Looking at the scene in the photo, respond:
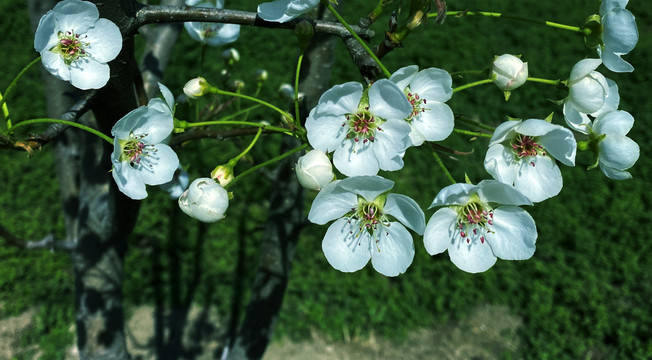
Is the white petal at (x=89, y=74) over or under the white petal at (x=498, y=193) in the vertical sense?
over

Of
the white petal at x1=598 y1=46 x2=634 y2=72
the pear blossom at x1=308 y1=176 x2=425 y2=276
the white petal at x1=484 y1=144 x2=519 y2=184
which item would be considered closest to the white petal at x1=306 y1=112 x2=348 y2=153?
the pear blossom at x1=308 y1=176 x2=425 y2=276

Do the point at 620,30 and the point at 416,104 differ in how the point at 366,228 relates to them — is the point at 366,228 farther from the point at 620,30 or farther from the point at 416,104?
the point at 620,30

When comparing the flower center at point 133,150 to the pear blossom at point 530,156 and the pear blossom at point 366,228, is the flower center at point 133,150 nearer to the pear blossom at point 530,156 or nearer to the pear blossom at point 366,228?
the pear blossom at point 366,228

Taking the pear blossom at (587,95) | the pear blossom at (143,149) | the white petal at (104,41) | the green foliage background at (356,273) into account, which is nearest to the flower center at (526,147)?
the pear blossom at (587,95)

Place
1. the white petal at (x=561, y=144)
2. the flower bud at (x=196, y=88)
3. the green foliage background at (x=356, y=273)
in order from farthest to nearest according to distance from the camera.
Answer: the green foliage background at (x=356, y=273)
the flower bud at (x=196, y=88)
the white petal at (x=561, y=144)

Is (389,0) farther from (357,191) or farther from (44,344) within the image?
(44,344)

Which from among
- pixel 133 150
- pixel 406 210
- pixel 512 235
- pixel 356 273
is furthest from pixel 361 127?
pixel 356 273

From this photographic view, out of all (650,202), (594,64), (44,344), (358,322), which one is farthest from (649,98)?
(44,344)

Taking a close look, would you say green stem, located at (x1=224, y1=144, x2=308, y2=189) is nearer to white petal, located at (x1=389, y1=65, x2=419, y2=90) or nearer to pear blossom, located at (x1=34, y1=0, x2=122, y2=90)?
white petal, located at (x1=389, y1=65, x2=419, y2=90)
